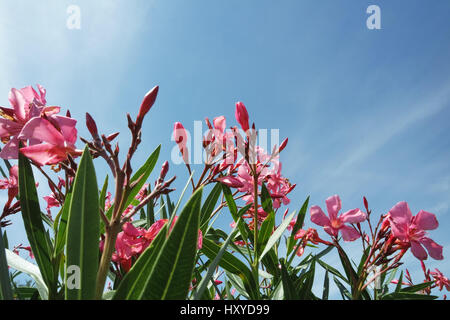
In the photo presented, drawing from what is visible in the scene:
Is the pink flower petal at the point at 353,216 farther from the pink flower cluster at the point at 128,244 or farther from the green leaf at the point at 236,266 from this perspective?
the pink flower cluster at the point at 128,244

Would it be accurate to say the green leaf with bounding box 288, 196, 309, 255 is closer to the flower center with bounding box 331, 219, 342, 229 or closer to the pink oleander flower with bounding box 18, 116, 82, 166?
the flower center with bounding box 331, 219, 342, 229

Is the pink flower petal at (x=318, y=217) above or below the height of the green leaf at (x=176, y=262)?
above

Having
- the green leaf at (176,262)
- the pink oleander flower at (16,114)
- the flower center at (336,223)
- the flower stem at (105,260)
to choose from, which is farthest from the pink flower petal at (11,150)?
the flower center at (336,223)

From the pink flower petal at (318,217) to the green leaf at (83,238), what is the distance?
812mm

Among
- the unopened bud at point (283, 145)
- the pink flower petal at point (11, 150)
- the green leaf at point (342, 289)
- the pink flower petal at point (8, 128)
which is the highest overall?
the unopened bud at point (283, 145)

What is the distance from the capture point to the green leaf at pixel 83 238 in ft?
1.65

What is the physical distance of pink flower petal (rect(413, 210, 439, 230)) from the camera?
96cm

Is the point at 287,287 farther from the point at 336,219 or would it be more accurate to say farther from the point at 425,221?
the point at 425,221

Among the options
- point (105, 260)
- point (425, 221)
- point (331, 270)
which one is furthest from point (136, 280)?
point (331, 270)

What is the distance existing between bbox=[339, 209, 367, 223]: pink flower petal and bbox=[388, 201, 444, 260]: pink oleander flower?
129 mm
